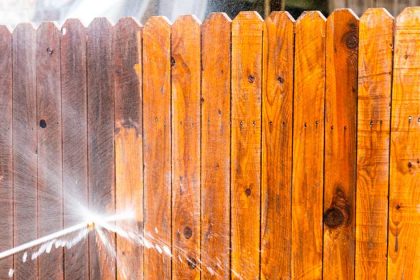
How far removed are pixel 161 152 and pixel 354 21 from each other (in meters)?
1.14

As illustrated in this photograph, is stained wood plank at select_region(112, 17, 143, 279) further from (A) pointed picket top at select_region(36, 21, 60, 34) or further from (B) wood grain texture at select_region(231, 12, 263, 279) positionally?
(B) wood grain texture at select_region(231, 12, 263, 279)

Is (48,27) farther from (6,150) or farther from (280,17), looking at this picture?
(280,17)

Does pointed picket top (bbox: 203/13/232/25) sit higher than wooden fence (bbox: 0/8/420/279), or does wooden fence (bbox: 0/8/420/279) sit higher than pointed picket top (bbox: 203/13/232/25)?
pointed picket top (bbox: 203/13/232/25)

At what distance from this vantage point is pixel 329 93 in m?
2.12

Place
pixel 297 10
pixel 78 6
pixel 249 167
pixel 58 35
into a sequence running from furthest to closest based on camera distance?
pixel 297 10, pixel 78 6, pixel 58 35, pixel 249 167

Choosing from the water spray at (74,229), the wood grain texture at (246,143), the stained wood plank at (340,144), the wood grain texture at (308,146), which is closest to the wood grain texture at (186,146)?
the wood grain texture at (246,143)

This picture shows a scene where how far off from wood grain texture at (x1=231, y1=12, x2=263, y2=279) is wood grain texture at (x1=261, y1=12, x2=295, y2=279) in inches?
1.4

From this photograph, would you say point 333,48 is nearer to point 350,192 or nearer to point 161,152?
point 350,192

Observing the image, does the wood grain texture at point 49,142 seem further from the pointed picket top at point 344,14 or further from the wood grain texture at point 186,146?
the pointed picket top at point 344,14

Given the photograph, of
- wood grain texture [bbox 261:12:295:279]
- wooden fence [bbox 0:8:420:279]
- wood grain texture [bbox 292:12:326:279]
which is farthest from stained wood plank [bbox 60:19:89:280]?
wood grain texture [bbox 292:12:326:279]

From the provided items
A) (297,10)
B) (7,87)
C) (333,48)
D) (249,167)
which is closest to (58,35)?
(7,87)

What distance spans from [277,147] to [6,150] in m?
1.61

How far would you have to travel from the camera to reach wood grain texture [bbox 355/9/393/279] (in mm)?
2062

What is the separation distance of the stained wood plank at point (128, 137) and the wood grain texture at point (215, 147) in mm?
357
